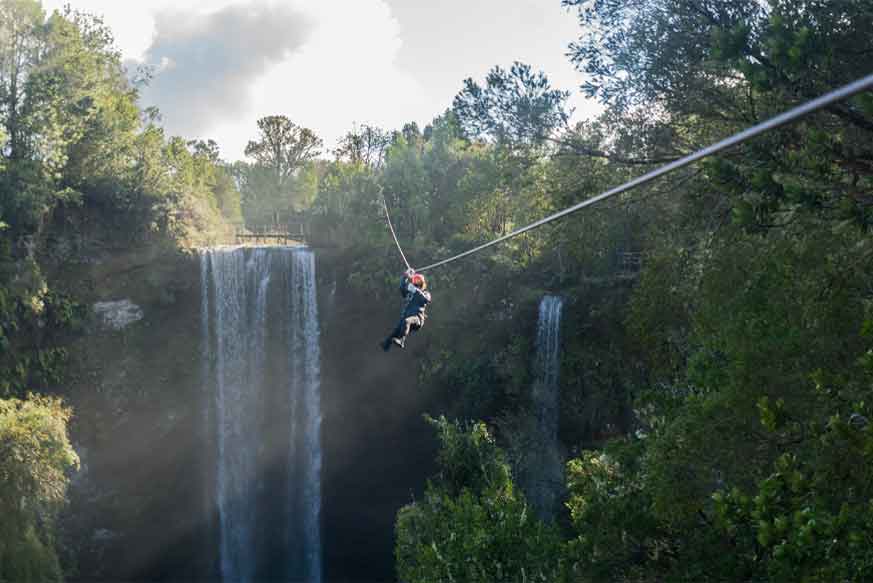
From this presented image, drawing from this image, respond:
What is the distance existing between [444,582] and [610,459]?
376cm

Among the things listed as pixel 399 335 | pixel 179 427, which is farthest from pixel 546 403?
pixel 179 427

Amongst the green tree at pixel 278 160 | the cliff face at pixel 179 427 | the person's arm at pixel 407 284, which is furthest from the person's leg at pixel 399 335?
the green tree at pixel 278 160

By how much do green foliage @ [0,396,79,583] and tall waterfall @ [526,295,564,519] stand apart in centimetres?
1418

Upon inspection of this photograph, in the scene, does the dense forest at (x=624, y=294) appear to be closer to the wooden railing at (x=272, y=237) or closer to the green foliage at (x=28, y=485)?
the green foliage at (x=28, y=485)

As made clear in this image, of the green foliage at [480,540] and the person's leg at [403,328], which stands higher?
the person's leg at [403,328]

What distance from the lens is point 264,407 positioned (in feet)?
82.0

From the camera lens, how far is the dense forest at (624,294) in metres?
5.03

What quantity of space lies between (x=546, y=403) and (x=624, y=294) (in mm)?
4676

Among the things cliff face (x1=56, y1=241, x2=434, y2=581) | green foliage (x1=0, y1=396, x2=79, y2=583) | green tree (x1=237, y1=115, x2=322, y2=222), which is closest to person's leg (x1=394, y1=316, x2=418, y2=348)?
green foliage (x1=0, y1=396, x2=79, y2=583)

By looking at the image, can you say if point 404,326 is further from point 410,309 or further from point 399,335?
point 410,309

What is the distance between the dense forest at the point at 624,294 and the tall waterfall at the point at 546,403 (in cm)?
37

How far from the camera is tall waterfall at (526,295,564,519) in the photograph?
20547mm

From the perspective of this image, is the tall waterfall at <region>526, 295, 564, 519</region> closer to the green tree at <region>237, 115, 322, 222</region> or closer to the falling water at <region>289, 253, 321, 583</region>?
the falling water at <region>289, 253, 321, 583</region>

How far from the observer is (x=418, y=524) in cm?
1385
